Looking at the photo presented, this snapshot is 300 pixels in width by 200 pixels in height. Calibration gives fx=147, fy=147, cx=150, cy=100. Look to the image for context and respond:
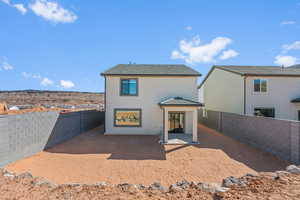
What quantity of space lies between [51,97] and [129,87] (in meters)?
50.0

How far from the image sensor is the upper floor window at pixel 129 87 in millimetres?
12039

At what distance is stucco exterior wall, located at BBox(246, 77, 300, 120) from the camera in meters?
13.0

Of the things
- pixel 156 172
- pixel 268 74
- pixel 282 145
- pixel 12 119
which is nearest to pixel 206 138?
pixel 282 145

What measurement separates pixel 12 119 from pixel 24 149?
64.1 inches

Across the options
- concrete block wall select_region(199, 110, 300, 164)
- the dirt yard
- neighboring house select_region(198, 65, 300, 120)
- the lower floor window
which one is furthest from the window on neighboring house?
the lower floor window

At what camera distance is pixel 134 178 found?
5.44m

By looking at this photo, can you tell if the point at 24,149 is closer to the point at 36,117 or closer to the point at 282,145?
the point at 36,117

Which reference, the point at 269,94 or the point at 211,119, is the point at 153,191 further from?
the point at 269,94

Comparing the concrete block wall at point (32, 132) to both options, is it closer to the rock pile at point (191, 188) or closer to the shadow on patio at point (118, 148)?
the shadow on patio at point (118, 148)

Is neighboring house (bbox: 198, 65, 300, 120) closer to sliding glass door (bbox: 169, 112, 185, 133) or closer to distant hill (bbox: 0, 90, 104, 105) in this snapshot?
sliding glass door (bbox: 169, 112, 185, 133)

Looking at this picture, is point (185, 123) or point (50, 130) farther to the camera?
point (185, 123)

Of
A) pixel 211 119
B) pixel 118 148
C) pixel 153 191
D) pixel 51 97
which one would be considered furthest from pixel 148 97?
pixel 51 97

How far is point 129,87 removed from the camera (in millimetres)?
12094

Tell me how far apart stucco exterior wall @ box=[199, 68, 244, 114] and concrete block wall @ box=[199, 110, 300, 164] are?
283 cm
